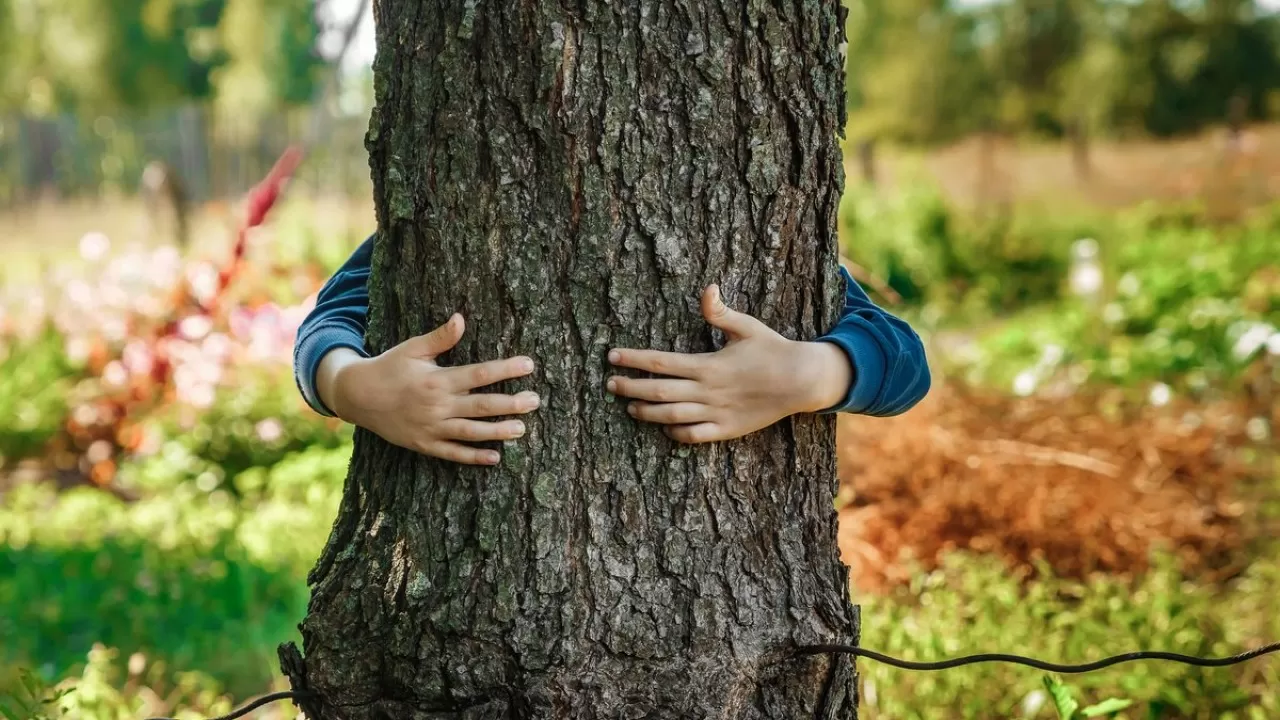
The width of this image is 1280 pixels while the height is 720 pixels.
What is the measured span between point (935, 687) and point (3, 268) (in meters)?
8.89

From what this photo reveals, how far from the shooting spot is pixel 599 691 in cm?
149

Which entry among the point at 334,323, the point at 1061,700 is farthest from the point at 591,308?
the point at 1061,700

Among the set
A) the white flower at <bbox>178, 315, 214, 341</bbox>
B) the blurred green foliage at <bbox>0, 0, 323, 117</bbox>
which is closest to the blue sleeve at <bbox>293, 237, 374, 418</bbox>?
the white flower at <bbox>178, 315, 214, 341</bbox>

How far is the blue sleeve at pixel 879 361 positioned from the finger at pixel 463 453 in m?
0.46

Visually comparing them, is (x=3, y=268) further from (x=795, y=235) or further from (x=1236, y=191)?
(x=1236, y=191)

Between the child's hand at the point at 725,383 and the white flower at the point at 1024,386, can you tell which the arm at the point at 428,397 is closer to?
the child's hand at the point at 725,383

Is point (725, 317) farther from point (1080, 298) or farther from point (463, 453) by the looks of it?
point (1080, 298)

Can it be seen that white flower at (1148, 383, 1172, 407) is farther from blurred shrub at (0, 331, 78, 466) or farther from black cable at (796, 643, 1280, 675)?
blurred shrub at (0, 331, 78, 466)

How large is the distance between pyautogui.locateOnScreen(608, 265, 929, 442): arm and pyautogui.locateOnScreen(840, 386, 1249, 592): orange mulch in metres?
1.78

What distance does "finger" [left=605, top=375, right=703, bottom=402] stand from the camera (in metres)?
1.46

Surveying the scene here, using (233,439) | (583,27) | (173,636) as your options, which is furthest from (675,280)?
(233,439)

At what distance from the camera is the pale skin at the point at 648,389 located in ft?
4.81

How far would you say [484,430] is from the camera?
4.81 ft

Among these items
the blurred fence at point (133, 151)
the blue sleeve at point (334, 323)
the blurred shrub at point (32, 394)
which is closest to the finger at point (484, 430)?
the blue sleeve at point (334, 323)
